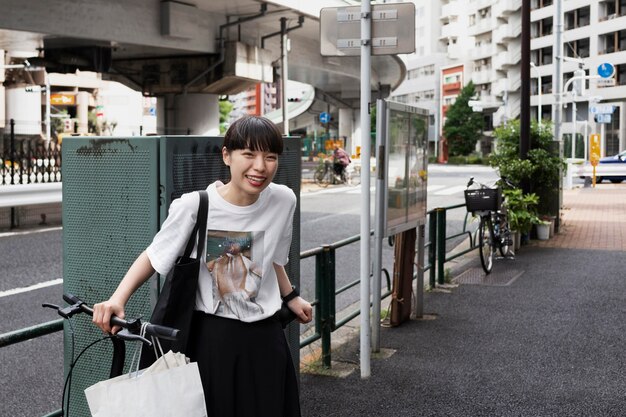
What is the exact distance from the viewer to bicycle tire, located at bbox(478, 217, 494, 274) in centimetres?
971

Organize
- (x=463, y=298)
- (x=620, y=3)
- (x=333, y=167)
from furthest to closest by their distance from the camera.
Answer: (x=620, y=3), (x=333, y=167), (x=463, y=298)

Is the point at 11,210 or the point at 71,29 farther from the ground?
the point at 71,29

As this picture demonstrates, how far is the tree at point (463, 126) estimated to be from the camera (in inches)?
2815

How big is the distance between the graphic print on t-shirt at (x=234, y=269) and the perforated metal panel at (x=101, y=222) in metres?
0.73

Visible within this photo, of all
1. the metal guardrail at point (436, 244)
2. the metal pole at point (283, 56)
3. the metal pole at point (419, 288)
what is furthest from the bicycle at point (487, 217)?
the metal pole at point (283, 56)

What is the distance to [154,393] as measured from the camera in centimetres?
221

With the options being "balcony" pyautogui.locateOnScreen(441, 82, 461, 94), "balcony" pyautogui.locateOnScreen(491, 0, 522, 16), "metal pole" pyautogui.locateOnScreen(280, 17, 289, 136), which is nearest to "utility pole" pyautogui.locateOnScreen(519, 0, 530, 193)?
"metal pole" pyautogui.locateOnScreen(280, 17, 289, 136)

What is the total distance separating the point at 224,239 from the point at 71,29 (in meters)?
16.9

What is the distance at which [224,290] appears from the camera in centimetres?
259

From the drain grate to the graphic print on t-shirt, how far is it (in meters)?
6.83

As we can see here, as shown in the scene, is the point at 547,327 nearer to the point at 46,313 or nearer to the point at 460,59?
the point at 46,313

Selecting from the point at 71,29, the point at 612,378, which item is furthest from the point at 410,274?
the point at 71,29

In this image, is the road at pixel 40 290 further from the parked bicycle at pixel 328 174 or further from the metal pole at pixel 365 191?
the parked bicycle at pixel 328 174

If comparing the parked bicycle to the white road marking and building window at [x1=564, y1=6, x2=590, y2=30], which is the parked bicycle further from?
building window at [x1=564, y1=6, x2=590, y2=30]
